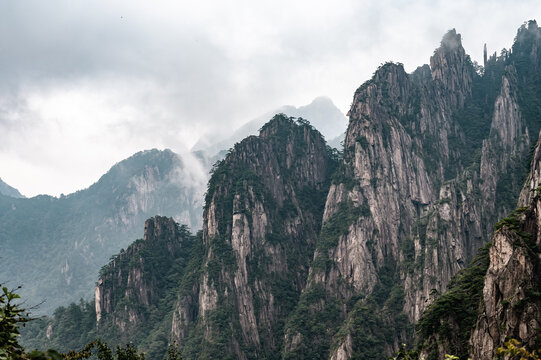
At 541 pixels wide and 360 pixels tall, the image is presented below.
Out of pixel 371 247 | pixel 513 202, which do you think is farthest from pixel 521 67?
pixel 371 247

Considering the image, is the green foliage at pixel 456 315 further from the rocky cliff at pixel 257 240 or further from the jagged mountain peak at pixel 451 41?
the jagged mountain peak at pixel 451 41

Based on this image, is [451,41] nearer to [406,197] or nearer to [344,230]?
[406,197]

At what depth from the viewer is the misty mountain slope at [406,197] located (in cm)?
11438

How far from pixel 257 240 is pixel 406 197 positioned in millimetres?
44177

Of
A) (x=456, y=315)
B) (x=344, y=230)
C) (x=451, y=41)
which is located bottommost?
(x=456, y=315)

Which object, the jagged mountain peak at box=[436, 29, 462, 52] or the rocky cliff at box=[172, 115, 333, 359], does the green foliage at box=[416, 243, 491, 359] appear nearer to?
the rocky cliff at box=[172, 115, 333, 359]

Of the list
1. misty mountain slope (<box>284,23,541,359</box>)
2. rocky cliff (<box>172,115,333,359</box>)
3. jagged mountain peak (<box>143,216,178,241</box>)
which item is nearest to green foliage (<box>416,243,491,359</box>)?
misty mountain slope (<box>284,23,541,359</box>)

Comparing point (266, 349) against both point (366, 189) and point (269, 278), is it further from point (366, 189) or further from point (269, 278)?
point (366, 189)

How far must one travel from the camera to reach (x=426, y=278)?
112812mm

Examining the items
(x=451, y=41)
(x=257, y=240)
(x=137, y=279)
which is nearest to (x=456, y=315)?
(x=257, y=240)

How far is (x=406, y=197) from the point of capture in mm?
147375

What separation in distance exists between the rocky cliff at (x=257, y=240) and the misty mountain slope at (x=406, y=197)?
35.4ft

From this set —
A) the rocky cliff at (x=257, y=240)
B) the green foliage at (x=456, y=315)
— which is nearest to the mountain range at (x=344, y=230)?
the rocky cliff at (x=257, y=240)

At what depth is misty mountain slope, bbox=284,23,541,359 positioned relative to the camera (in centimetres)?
11438
